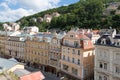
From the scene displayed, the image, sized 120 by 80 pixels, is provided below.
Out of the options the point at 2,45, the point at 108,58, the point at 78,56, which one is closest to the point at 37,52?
the point at 78,56

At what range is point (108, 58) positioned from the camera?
38375 millimetres

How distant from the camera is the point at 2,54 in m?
79.4

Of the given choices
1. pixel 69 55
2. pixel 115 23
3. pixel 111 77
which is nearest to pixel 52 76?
pixel 69 55

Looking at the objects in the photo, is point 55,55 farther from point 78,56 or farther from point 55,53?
point 78,56

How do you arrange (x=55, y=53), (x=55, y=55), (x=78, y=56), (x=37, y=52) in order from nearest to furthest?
(x=78, y=56) → (x=55, y=53) → (x=55, y=55) → (x=37, y=52)

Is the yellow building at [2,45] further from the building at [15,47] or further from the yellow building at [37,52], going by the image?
the yellow building at [37,52]

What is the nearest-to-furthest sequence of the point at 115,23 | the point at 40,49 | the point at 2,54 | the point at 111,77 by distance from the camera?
1. the point at 111,77
2. the point at 40,49
3. the point at 2,54
4. the point at 115,23

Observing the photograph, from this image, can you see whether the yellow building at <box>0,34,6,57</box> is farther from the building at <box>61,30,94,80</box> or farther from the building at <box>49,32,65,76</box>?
the building at <box>61,30,94,80</box>

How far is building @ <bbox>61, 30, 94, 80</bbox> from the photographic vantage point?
1768 inches

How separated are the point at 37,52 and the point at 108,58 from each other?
90.6ft

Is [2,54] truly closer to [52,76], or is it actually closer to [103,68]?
[52,76]

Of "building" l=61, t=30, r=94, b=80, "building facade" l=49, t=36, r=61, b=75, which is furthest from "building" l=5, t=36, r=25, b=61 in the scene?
"building" l=61, t=30, r=94, b=80

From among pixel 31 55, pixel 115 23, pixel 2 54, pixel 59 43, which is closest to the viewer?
pixel 59 43

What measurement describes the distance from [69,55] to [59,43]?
5.05 metres
